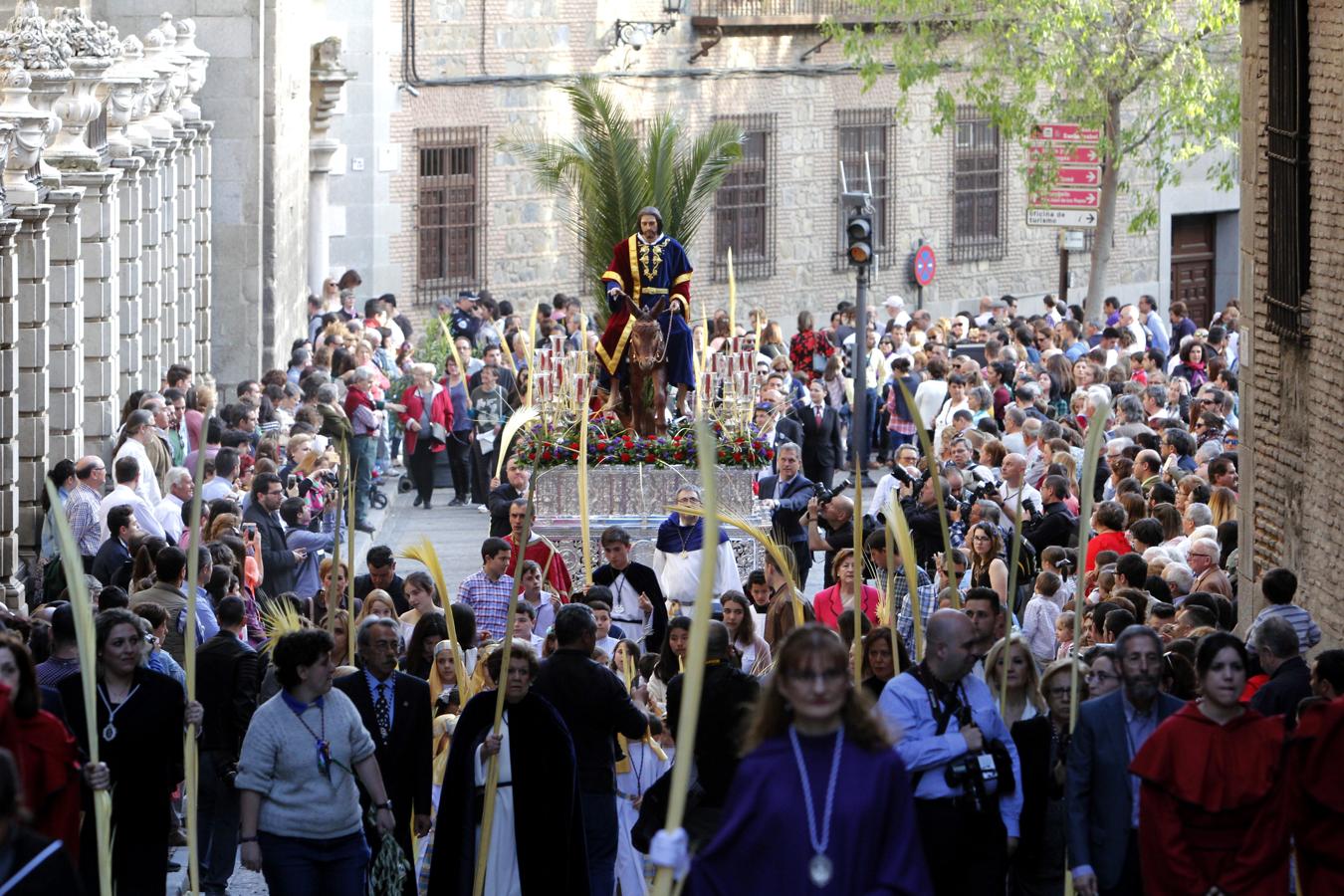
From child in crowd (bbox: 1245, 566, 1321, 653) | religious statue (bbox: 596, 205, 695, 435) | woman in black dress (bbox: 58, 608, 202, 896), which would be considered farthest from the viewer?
religious statue (bbox: 596, 205, 695, 435)

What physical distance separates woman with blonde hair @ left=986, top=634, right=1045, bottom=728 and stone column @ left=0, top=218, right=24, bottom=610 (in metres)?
8.33

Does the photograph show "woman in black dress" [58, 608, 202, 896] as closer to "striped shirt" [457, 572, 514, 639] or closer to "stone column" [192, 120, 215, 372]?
"striped shirt" [457, 572, 514, 639]

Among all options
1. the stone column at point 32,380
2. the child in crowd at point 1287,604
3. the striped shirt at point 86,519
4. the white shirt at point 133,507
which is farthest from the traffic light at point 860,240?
the child in crowd at point 1287,604

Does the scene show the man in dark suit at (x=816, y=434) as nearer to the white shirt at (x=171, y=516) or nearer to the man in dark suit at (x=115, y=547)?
the white shirt at (x=171, y=516)

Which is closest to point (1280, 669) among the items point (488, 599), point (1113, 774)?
point (1113, 774)

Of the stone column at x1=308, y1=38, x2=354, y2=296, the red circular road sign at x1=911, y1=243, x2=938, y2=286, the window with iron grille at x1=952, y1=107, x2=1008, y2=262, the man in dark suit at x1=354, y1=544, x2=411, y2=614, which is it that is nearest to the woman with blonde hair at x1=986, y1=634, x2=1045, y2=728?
the man in dark suit at x1=354, y1=544, x2=411, y2=614

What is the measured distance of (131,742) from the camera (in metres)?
8.88

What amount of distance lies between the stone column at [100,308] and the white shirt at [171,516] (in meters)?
3.50

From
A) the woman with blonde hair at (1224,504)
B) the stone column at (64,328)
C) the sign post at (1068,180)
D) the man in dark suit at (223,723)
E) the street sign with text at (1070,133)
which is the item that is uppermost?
the street sign with text at (1070,133)

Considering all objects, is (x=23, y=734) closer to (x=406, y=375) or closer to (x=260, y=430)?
(x=260, y=430)

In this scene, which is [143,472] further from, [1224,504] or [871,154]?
[871,154]

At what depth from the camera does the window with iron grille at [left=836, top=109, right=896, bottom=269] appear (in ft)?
129

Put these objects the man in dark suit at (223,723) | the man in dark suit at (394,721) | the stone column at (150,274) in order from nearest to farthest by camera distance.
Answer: the man in dark suit at (394,721) < the man in dark suit at (223,723) < the stone column at (150,274)

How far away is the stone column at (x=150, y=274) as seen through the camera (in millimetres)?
22016
